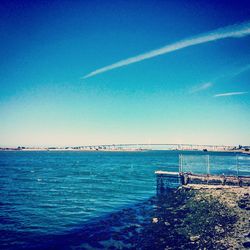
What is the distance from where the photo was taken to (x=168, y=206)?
31.8m

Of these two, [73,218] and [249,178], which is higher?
[249,178]

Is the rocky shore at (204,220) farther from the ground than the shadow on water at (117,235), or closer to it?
farther from the ground

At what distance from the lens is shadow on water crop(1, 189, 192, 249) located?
1986 centimetres

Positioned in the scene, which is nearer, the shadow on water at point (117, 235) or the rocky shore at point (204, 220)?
the rocky shore at point (204, 220)

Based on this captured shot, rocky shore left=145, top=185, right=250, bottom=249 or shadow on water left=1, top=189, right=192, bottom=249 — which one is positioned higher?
rocky shore left=145, top=185, right=250, bottom=249

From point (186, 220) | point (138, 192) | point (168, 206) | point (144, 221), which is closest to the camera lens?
point (186, 220)

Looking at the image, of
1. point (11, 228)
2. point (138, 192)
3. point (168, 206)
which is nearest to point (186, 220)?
point (168, 206)

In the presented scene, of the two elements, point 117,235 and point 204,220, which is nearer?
point 117,235

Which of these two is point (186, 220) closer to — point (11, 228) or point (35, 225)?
point (35, 225)

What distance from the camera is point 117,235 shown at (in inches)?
878

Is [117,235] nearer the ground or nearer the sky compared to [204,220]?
nearer the ground

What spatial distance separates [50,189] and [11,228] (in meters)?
21.0

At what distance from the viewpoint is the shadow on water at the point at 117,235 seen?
1986 cm

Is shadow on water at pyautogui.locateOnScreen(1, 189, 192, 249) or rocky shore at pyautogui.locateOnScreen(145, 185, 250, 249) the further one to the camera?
shadow on water at pyautogui.locateOnScreen(1, 189, 192, 249)
